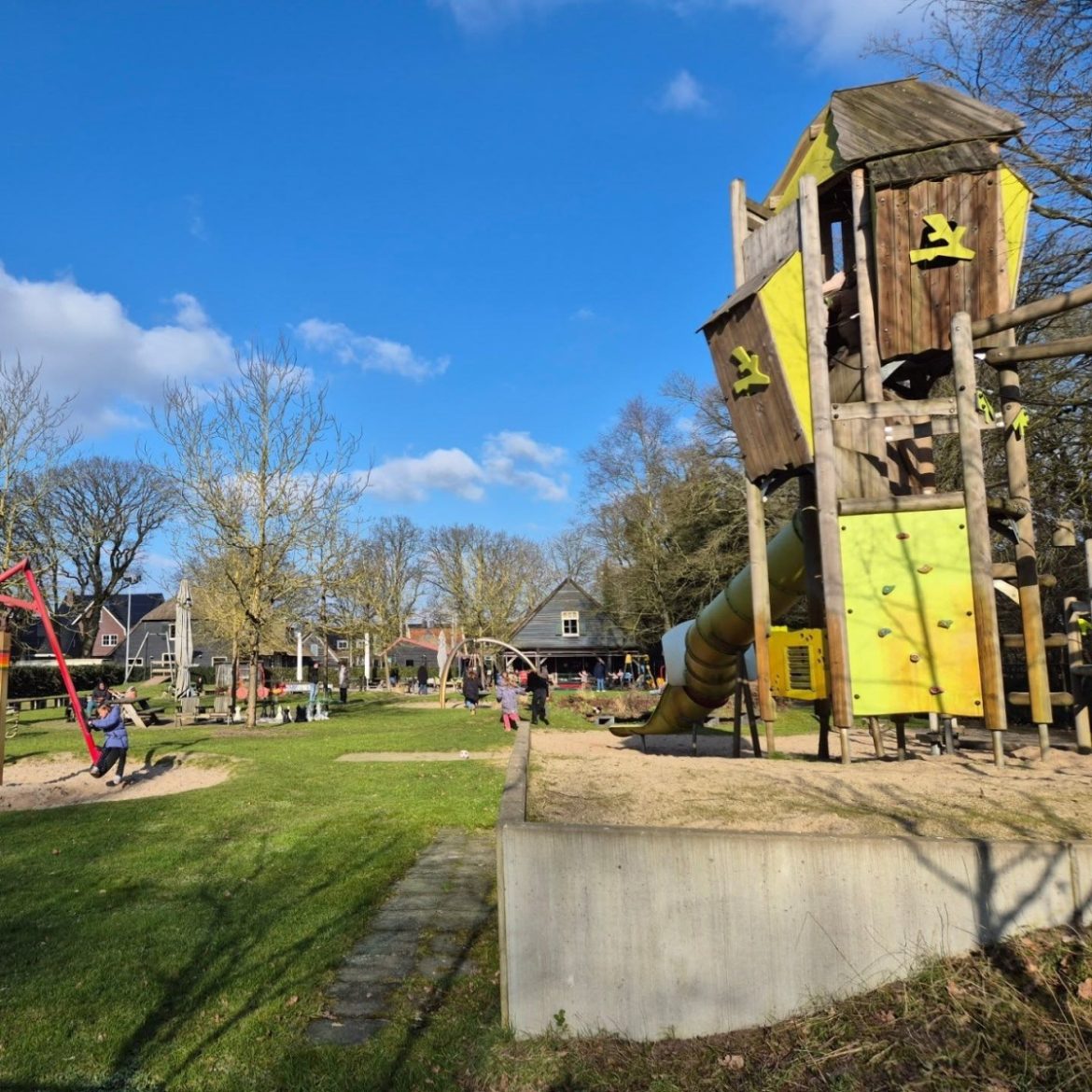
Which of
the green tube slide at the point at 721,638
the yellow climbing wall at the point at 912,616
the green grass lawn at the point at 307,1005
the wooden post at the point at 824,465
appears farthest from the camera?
the green tube slide at the point at 721,638

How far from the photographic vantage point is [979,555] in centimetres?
619

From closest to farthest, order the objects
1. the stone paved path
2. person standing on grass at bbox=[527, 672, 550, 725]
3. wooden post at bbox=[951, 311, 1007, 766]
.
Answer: the stone paved path, wooden post at bbox=[951, 311, 1007, 766], person standing on grass at bbox=[527, 672, 550, 725]

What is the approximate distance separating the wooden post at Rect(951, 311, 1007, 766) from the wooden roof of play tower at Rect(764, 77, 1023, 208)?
6.31 ft

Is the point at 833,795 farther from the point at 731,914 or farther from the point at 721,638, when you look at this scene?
the point at 721,638

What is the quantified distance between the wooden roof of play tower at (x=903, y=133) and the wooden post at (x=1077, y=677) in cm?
432

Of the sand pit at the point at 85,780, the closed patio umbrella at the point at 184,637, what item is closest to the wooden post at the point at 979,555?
the sand pit at the point at 85,780

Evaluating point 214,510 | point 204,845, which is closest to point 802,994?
point 204,845

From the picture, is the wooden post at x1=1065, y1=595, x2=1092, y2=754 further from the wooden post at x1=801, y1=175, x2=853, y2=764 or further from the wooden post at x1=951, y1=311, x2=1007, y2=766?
the wooden post at x1=801, y1=175, x2=853, y2=764

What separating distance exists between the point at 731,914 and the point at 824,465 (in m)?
3.79

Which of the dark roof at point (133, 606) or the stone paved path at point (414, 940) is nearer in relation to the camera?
the stone paved path at point (414, 940)

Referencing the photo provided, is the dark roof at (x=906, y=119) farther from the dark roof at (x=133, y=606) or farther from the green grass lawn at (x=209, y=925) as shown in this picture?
the dark roof at (x=133, y=606)

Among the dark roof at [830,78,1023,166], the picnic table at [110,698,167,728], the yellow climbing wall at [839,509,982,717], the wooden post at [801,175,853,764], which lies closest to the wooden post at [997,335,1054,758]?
the yellow climbing wall at [839,509,982,717]

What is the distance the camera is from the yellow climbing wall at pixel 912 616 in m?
6.25

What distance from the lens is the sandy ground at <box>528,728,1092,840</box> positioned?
4.96 meters
